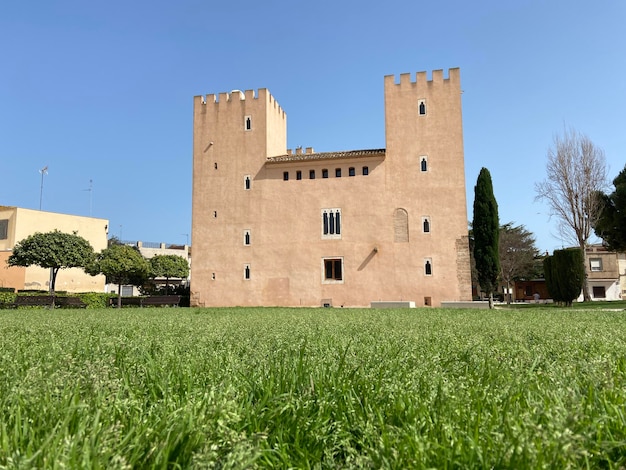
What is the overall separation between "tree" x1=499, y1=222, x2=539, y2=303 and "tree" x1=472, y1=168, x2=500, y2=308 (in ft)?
65.8

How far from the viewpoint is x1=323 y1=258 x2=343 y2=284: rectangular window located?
89.4 ft

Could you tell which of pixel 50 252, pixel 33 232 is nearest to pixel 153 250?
pixel 33 232

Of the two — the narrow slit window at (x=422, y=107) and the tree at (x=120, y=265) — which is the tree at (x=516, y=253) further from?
the tree at (x=120, y=265)

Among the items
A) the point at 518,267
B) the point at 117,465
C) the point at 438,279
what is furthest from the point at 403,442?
the point at 518,267

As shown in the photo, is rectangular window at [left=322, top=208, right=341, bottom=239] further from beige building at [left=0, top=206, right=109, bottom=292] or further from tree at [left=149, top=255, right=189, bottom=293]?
beige building at [left=0, top=206, right=109, bottom=292]

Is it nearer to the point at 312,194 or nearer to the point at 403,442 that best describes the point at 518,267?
the point at 312,194

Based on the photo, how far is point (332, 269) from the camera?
2747 cm

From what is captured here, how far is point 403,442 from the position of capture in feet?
4.51

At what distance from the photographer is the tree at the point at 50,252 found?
30.2 metres

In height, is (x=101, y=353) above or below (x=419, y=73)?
below

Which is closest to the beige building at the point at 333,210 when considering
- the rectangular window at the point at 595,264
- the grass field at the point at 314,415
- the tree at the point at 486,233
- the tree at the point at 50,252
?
the tree at the point at 486,233

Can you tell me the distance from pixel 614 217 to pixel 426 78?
44.5 ft

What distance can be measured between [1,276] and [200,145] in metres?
27.5

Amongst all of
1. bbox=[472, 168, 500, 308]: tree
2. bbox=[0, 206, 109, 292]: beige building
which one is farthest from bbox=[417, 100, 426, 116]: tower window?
bbox=[0, 206, 109, 292]: beige building
